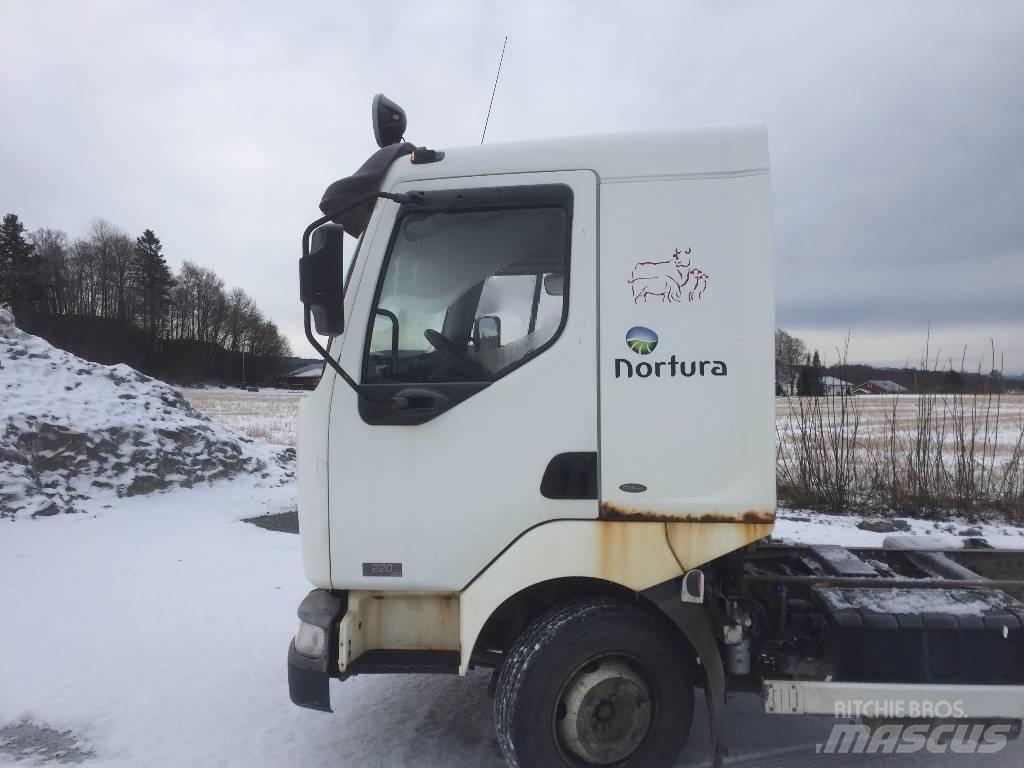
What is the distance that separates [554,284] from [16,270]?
3172 inches

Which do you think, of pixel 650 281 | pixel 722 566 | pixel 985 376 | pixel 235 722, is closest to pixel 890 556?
pixel 722 566

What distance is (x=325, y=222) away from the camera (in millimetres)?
2543

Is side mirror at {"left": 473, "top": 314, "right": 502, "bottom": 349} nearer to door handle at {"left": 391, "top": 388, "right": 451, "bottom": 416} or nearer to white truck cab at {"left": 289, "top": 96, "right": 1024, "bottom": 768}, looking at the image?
white truck cab at {"left": 289, "top": 96, "right": 1024, "bottom": 768}

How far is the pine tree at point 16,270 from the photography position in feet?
211

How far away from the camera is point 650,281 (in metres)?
2.65

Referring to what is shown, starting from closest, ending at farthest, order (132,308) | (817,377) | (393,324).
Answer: (393,324)
(817,377)
(132,308)

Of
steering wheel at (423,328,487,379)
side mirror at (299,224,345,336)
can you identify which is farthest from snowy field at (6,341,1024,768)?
side mirror at (299,224,345,336)

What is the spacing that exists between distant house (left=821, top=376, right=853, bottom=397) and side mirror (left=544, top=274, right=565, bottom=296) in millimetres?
6130

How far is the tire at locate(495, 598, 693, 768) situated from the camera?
259cm

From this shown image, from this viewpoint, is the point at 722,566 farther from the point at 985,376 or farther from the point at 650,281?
the point at 985,376

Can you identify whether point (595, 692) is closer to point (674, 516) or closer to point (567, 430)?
point (674, 516)

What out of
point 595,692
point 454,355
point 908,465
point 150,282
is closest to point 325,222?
point 454,355

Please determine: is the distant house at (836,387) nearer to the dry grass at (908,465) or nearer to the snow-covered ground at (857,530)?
the dry grass at (908,465)

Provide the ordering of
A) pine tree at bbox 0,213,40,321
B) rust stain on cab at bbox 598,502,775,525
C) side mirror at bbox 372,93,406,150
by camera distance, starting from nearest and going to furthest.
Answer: rust stain on cab at bbox 598,502,775,525 < side mirror at bbox 372,93,406,150 < pine tree at bbox 0,213,40,321
